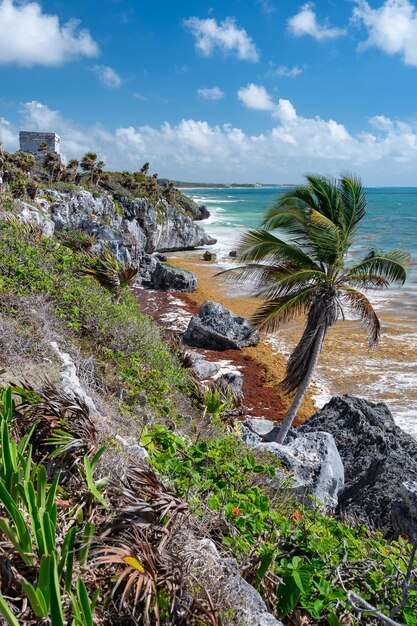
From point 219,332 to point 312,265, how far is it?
27.1ft

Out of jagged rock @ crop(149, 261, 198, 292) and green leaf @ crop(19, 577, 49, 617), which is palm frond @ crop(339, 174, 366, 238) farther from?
jagged rock @ crop(149, 261, 198, 292)

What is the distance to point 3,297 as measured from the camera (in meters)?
7.88

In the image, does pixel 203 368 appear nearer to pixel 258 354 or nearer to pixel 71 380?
pixel 258 354

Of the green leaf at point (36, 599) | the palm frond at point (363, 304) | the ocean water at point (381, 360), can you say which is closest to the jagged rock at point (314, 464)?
the palm frond at point (363, 304)

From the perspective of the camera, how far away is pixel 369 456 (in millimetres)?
8555

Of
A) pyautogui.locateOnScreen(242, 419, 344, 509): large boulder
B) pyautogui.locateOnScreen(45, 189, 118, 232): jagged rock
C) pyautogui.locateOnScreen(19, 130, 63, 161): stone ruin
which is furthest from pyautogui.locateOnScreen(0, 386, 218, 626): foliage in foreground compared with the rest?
pyautogui.locateOnScreen(19, 130, 63, 161): stone ruin

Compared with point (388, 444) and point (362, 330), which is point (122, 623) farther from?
point (362, 330)

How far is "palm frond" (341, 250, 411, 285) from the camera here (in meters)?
9.79

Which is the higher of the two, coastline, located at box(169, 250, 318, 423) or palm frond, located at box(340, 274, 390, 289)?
palm frond, located at box(340, 274, 390, 289)

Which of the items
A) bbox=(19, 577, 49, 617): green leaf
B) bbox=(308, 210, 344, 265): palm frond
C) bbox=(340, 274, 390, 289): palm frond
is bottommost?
bbox=(19, 577, 49, 617): green leaf

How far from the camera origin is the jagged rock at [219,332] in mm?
17766

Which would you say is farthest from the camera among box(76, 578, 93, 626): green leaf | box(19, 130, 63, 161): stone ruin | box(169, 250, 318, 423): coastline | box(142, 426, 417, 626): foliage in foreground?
box(19, 130, 63, 161): stone ruin

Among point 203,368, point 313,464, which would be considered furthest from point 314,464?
point 203,368

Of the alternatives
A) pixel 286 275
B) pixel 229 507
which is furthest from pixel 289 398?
pixel 229 507
